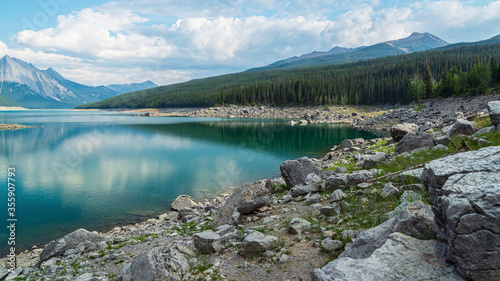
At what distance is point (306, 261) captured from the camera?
7242mm

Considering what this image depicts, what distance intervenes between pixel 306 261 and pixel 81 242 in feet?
40.1

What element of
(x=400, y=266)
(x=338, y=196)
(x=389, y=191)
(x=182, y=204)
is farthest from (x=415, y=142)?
(x=182, y=204)

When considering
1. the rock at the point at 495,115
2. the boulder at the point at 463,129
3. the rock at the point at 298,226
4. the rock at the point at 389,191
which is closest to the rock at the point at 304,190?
the rock at the point at 389,191

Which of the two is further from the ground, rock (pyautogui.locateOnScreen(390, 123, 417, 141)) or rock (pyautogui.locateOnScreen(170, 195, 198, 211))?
rock (pyautogui.locateOnScreen(390, 123, 417, 141))

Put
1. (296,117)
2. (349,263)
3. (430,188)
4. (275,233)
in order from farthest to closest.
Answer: (296,117), (275,233), (430,188), (349,263)

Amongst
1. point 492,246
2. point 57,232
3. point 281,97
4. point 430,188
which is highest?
point 281,97

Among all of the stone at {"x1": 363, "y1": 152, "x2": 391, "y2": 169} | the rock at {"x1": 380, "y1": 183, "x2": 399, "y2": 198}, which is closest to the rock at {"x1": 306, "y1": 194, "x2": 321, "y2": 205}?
the rock at {"x1": 380, "y1": 183, "x2": 399, "y2": 198}

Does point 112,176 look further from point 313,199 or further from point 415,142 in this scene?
point 415,142

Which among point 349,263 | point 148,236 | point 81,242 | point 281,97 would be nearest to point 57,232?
point 81,242

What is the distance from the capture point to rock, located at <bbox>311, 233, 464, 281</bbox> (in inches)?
178

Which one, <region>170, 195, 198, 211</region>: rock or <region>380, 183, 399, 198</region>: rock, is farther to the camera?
<region>170, 195, 198, 211</region>: rock

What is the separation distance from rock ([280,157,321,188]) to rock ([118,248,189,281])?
31.2 ft

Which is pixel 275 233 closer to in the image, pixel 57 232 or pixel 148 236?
pixel 148 236

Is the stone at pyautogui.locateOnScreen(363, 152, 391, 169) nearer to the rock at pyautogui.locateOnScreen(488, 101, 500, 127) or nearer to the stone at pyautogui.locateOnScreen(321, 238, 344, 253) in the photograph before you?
the rock at pyautogui.locateOnScreen(488, 101, 500, 127)
